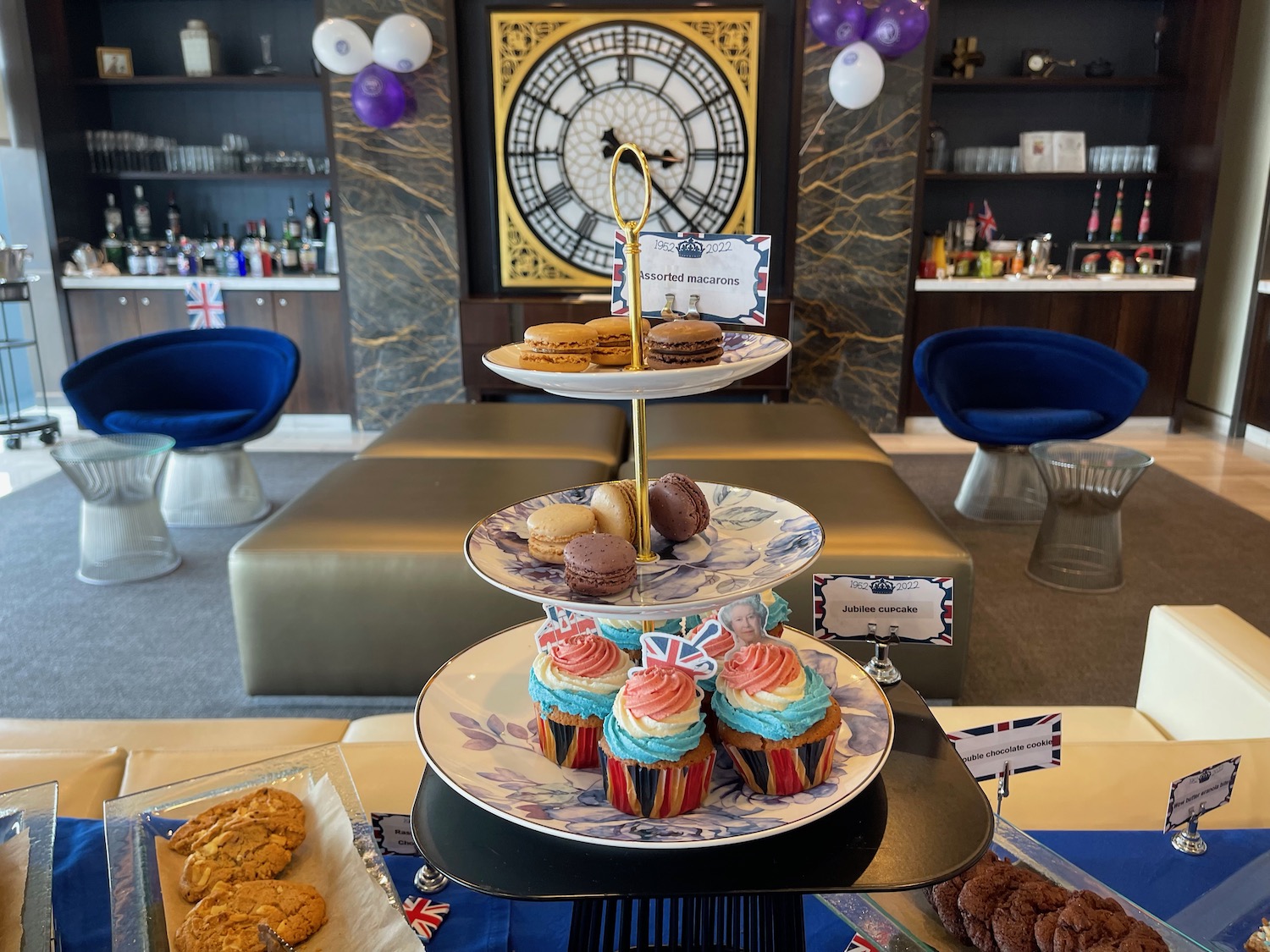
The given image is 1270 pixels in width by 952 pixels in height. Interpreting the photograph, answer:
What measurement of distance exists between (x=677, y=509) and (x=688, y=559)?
0.18ft

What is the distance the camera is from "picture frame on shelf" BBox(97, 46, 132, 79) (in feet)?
16.6

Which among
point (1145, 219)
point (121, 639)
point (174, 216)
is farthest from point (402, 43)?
point (1145, 219)

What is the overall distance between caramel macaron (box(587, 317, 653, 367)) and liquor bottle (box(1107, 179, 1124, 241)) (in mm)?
4975

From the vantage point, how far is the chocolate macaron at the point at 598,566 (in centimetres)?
87

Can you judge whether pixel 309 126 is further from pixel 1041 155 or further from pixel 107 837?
pixel 107 837

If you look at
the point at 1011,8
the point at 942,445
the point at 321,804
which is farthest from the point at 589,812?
the point at 1011,8

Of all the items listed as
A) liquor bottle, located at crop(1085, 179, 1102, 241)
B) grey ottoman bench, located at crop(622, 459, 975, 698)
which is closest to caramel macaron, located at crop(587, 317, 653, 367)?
grey ottoman bench, located at crop(622, 459, 975, 698)

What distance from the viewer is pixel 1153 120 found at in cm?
522

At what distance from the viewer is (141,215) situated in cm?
525

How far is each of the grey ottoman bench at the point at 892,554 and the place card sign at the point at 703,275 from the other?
107 centimetres

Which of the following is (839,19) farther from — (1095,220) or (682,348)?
(682,348)

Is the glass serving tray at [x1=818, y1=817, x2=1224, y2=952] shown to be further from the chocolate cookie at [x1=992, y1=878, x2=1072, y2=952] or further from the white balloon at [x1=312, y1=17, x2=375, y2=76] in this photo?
the white balloon at [x1=312, y1=17, x2=375, y2=76]

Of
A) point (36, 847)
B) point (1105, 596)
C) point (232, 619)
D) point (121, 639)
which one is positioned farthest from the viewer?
point (1105, 596)

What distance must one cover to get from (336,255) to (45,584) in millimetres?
2459
